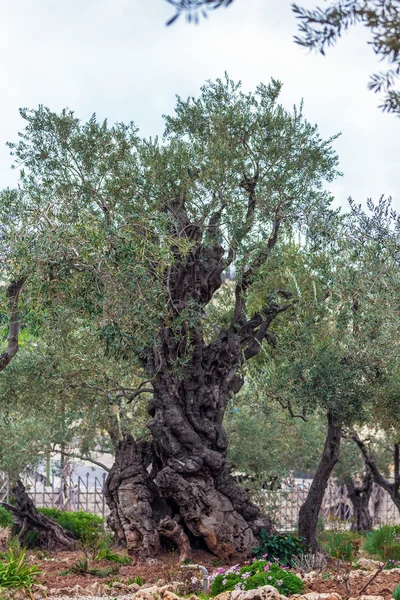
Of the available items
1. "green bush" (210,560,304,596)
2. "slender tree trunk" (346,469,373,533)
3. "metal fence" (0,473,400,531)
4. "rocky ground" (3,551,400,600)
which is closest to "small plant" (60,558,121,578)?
"rocky ground" (3,551,400,600)

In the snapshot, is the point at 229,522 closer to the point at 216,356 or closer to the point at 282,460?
the point at 216,356

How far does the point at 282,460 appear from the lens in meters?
22.1

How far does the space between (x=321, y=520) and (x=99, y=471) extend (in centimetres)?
2723

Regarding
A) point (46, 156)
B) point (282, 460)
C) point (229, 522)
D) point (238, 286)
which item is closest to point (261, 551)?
point (229, 522)

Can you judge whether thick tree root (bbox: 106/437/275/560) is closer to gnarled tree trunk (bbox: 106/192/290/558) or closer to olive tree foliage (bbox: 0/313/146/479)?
gnarled tree trunk (bbox: 106/192/290/558)

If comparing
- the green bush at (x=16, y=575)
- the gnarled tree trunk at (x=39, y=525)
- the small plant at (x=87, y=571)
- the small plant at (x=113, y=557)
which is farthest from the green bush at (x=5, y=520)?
A: the green bush at (x=16, y=575)

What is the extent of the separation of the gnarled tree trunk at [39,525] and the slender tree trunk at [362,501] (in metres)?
11.4

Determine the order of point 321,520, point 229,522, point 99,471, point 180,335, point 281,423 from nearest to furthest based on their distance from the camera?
point 180,335 → point 229,522 → point 281,423 → point 321,520 → point 99,471

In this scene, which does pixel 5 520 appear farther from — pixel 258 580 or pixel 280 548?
pixel 258 580

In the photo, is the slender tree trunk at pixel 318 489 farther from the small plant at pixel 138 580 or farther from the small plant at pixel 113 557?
the small plant at pixel 138 580

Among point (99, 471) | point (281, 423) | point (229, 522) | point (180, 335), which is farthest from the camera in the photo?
point (99, 471)

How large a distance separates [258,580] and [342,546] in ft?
23.4

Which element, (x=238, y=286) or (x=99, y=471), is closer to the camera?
(x=238, y=286)

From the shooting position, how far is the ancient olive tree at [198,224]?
1212 cm
